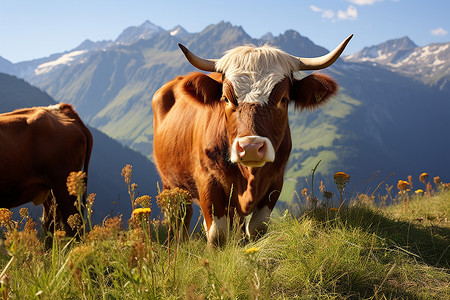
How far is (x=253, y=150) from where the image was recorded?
430cm

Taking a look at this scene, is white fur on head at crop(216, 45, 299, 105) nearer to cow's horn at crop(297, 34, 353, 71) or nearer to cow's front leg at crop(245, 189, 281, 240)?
cow's horn at crop(297, 34, 353, 71)

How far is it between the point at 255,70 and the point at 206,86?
2.61ft

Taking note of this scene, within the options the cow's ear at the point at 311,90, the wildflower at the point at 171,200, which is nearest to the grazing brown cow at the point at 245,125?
the cow's ear at the point at 311,90

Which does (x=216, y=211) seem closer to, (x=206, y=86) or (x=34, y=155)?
(x=206, y=86)

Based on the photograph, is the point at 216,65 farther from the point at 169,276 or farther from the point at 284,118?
the point at 169,276

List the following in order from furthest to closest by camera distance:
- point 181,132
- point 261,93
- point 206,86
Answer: point 181,132 → point 206,86 → point 261,93

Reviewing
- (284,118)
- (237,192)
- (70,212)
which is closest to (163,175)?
A: (70,212)

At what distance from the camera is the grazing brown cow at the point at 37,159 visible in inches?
263

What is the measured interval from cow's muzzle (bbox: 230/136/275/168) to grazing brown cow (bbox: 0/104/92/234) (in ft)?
12.5

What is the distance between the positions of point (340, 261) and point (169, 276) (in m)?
1.59

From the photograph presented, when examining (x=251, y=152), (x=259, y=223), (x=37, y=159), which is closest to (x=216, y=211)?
(x=259, y=223)

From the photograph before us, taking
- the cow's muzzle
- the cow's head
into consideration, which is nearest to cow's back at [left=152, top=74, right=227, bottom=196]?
the cow's head

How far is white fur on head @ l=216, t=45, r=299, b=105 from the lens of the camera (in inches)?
192

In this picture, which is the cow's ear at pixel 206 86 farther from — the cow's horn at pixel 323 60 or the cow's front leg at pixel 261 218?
the cow's front leg at pixel 261 218
